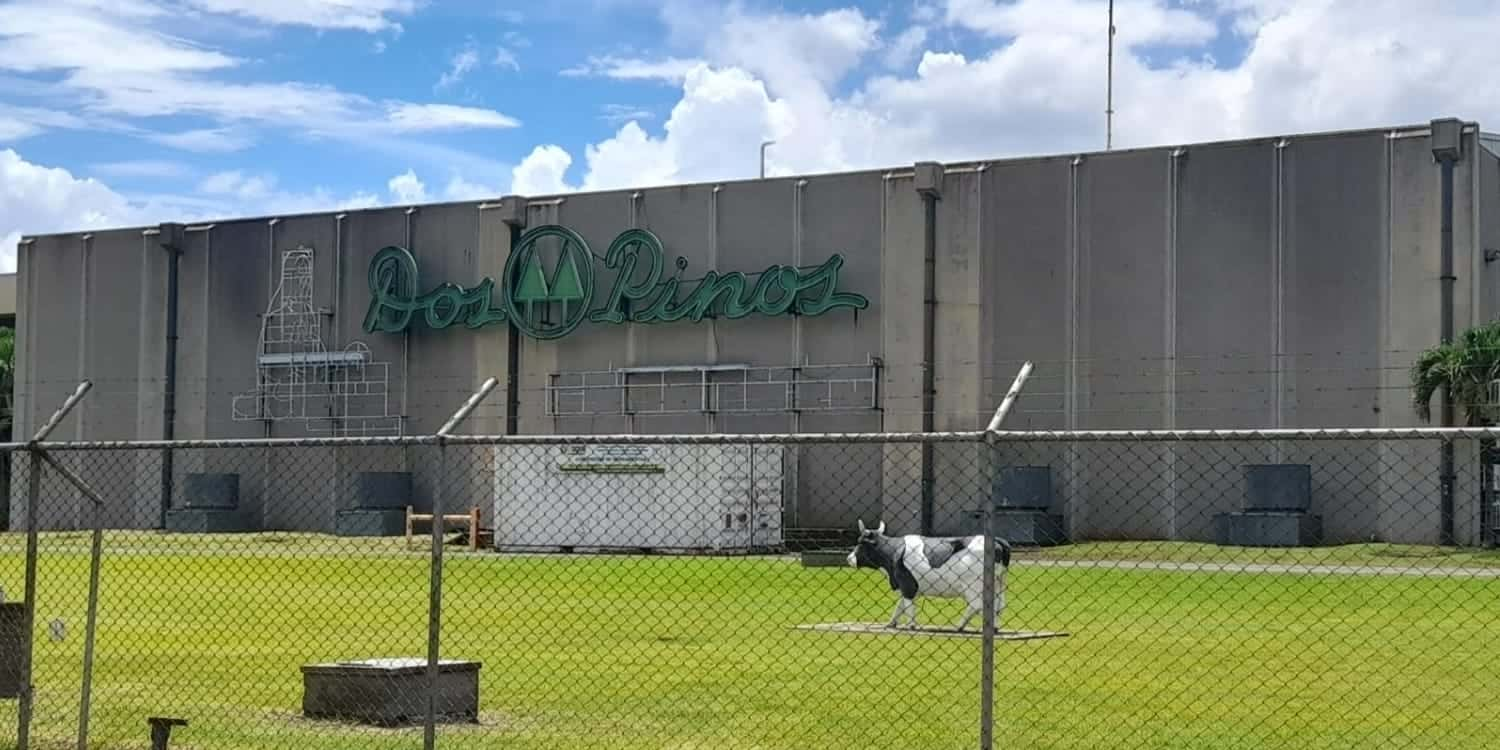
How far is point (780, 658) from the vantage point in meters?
21.0

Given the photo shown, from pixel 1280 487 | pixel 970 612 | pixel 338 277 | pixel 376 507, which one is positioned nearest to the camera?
pixel 970 612

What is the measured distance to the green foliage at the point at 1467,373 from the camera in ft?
142

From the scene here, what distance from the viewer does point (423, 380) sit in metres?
60.4

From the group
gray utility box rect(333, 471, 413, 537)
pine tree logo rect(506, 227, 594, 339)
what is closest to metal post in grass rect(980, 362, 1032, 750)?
gray utility box rect(333, 471, 413, 537)

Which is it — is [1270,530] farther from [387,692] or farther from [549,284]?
[387,692]

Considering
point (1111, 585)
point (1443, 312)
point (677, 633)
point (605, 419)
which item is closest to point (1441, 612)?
point (1111, 585)

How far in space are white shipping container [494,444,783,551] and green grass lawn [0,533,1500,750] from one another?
1210cm

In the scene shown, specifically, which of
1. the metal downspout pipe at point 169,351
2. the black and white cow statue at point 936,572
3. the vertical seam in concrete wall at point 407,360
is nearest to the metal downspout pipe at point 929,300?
the vertical seam in concrete wall at point 407,360

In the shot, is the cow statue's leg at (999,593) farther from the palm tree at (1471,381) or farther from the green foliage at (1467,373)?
the green foliage at (1467,373)

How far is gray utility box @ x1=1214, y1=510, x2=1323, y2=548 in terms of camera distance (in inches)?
1855

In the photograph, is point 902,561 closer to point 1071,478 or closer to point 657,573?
point 657,573

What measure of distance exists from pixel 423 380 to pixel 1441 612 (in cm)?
3872

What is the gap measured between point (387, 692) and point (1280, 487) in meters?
36.9

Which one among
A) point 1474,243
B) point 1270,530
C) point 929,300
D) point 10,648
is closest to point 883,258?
point 929,300
